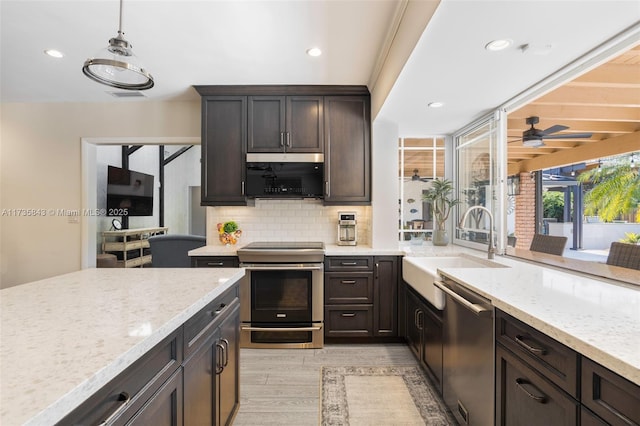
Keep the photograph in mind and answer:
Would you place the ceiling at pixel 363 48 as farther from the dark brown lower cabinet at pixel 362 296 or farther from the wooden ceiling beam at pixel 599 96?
the dark brown lower cabinet at pixel 362 296

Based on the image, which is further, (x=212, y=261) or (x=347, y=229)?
(x=347, y=229)

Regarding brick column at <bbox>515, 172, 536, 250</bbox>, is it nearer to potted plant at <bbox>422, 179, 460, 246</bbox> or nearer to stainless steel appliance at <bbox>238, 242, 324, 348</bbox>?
potted plant at <bbox>422, 179, 460, 246</bbox>

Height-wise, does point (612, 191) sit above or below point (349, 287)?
above

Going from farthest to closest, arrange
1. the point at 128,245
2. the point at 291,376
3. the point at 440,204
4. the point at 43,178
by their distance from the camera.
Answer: the point at 128,245
the point at 43,178
the point at 440,204
the point at 291,376

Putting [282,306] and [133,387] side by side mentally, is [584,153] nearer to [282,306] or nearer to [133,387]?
[282,306]

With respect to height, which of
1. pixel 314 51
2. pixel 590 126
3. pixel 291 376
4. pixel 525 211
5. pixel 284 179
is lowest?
pixel 291 376

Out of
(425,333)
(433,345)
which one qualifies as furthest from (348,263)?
(433,345)

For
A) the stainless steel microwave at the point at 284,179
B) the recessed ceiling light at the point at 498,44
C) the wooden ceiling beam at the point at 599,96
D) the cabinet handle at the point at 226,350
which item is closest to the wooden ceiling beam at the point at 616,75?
the wooden ceiling beam at the point at 599,96

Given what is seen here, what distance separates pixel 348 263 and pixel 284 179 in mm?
1114

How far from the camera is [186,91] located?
3.44 metres

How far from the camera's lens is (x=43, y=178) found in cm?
383

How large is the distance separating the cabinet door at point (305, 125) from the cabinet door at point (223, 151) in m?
0.49

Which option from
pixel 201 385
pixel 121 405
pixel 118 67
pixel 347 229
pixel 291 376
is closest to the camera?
pixel 121 405

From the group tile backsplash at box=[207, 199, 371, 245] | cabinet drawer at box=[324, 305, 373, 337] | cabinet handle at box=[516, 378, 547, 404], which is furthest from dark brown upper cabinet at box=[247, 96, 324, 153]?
cabinet handle at box=[516, 378, 547, 404]
